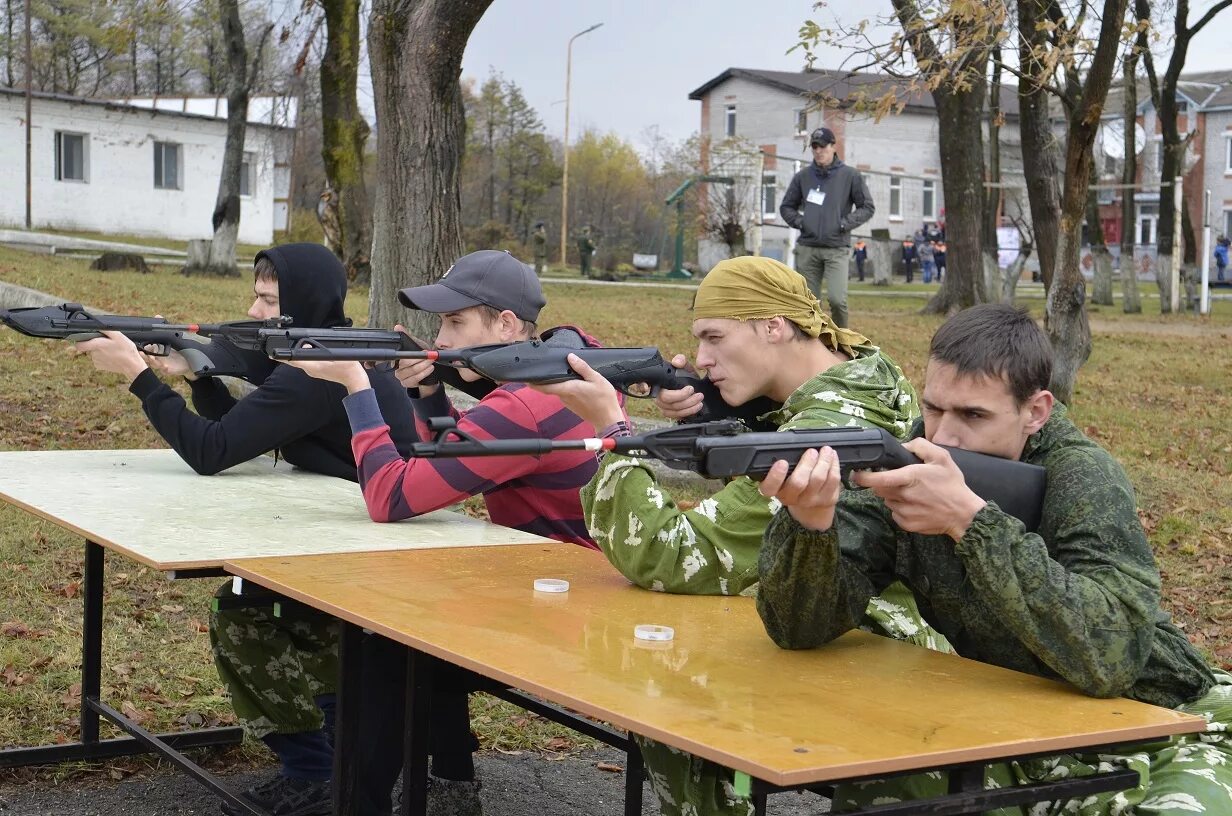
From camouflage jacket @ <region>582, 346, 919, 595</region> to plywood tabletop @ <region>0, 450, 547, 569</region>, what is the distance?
27.9 inches

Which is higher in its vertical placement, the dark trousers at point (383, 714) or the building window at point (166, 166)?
the building window at point (166, 166)

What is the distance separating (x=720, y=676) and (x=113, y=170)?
43.6 m

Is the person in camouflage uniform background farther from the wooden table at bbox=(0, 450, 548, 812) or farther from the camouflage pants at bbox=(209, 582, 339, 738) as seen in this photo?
the camouflage pants at bbox=(209, 582, 339, 738)

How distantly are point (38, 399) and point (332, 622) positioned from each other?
24.9 ft

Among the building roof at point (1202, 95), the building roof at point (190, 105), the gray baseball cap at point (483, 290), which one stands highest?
the building roof at point (1202, 95)

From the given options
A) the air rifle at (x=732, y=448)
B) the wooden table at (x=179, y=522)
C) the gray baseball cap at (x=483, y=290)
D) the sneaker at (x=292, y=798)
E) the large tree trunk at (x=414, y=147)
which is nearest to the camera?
the air rifle at (x=732, y=448)

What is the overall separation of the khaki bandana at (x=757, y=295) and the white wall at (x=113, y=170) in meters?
38.2

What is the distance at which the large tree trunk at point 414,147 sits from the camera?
9047 millimetres

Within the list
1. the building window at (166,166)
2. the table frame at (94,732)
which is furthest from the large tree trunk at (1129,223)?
the building window at (166,166)

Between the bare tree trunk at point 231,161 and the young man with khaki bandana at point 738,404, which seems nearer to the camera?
the young man with khaki bandana at point 738,404

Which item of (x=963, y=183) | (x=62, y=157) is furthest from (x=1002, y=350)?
(x=62, y=157)

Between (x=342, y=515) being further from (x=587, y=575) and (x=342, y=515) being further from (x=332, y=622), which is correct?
(x=587, y=575)

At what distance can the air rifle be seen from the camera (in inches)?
101

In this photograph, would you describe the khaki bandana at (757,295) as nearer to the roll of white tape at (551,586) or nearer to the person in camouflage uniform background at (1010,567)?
the person in camouflage uniform background at (1010,567)
